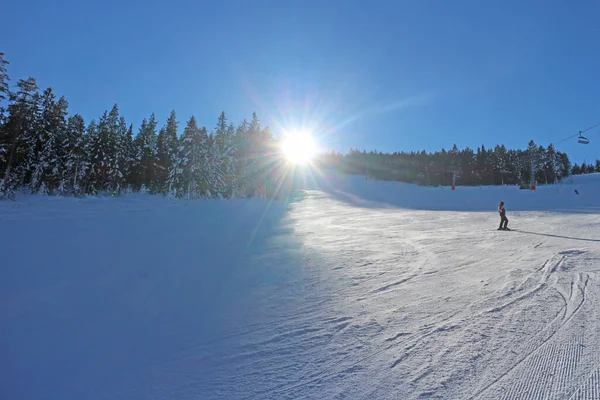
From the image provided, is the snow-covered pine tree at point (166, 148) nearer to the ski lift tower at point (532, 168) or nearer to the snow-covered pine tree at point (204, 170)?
the snow-covered pine tree at point (204, 170)

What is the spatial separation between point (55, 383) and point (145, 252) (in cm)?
580

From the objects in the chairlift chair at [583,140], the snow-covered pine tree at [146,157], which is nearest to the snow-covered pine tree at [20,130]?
the snow-covered pine tree at [146,157]

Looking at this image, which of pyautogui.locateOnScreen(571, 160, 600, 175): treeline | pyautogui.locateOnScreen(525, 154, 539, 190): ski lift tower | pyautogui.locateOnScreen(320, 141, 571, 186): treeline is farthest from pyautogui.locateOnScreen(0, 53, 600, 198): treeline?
pyautogui.locateOnScreen(571, 160, 600, 175): treeline

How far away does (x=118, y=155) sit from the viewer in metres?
35.2

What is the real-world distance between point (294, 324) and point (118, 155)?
39360mm

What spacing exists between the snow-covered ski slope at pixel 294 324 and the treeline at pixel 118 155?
25428 millimetres

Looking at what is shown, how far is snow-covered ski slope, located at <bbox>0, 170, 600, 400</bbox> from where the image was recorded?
290 cm

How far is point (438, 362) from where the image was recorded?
3195mm

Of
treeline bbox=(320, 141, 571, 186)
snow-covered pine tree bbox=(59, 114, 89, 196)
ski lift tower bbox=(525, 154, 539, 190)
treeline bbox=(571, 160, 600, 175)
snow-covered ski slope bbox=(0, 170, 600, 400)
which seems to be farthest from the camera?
treeline bbox=(571, 160, 600, 175)

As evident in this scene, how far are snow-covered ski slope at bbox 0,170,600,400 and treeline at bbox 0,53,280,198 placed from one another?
25428 millimetres

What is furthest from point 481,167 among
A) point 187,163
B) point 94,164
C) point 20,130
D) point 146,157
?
point 20,130

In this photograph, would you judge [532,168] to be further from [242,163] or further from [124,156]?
[124,156]

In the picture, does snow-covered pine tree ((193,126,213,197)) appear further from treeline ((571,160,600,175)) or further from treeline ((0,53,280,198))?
treeline ((571,160,600,175))

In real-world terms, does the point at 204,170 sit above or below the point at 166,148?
below
